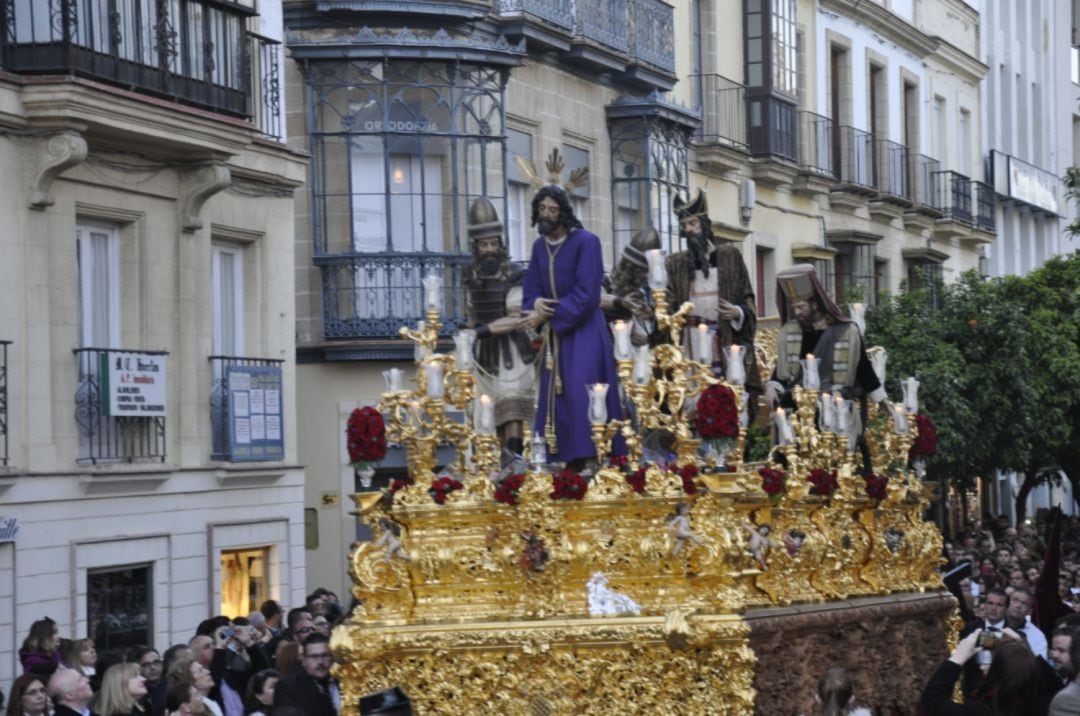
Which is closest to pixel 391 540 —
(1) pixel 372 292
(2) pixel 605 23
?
(1) pixel 372 292

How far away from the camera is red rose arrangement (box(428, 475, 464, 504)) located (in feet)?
40.8

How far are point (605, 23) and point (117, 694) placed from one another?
18.5 m

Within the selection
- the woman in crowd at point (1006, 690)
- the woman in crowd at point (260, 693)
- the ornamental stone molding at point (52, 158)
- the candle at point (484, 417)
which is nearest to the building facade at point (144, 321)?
the ornamental stone molding at point (52, 158)

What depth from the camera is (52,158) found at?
18.9 metres

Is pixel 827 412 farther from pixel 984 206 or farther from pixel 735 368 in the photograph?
pixel 984 206

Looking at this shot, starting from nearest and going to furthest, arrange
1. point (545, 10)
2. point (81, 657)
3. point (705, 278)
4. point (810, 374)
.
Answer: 1. point (81, 657)
2. point (810, 374)
3. point (705, 278)
4. point (545, 10)

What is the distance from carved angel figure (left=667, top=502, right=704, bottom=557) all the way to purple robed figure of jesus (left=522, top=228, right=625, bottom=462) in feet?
2.75

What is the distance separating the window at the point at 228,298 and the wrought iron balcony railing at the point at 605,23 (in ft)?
23.2

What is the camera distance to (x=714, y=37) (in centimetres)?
3291

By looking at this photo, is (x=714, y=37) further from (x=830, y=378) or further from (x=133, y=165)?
(x=830, y=378)

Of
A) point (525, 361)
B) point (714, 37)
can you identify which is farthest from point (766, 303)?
point (525, 361)

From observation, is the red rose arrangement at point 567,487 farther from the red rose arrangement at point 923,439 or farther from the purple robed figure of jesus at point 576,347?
the red rose arrangement at point 923,439

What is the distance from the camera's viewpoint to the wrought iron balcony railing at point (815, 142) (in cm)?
3584

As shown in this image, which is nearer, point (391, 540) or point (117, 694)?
point (117, 694)
